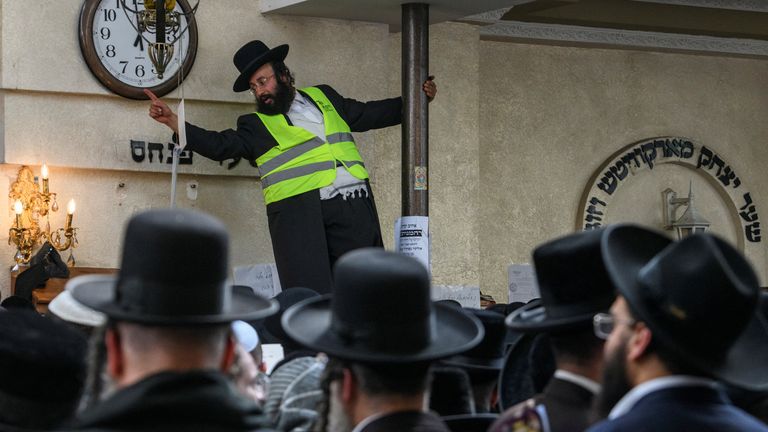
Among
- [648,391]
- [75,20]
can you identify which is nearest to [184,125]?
[75,20]

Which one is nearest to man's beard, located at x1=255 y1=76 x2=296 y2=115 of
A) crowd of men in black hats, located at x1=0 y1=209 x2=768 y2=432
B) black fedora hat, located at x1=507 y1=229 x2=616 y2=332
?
crowd of men in black hats, located at x1=0 y1=209 x2=768 y2=432

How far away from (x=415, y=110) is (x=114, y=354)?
711cm

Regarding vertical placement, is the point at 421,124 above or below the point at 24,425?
above

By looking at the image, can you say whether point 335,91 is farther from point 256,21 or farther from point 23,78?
point 23,78

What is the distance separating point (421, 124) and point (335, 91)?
0.60 metres

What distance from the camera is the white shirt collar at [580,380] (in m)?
2.86

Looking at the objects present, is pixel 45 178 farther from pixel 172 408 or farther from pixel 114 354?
pixel 172 408

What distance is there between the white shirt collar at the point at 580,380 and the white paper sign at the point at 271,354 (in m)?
2.04

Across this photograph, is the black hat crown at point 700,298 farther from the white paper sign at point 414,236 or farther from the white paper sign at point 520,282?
the white paper sign at point 520,282

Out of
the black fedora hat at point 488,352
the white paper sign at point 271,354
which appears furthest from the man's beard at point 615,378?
the white paper sign at point 271,354

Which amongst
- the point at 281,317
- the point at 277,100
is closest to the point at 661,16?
the point at 277,100

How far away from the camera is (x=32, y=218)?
8.73 metres

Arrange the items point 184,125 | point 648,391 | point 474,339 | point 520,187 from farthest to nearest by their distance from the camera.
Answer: point 520,187 < point 184,125 < point 474,339 < point 648,391

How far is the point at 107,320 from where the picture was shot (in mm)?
2225
